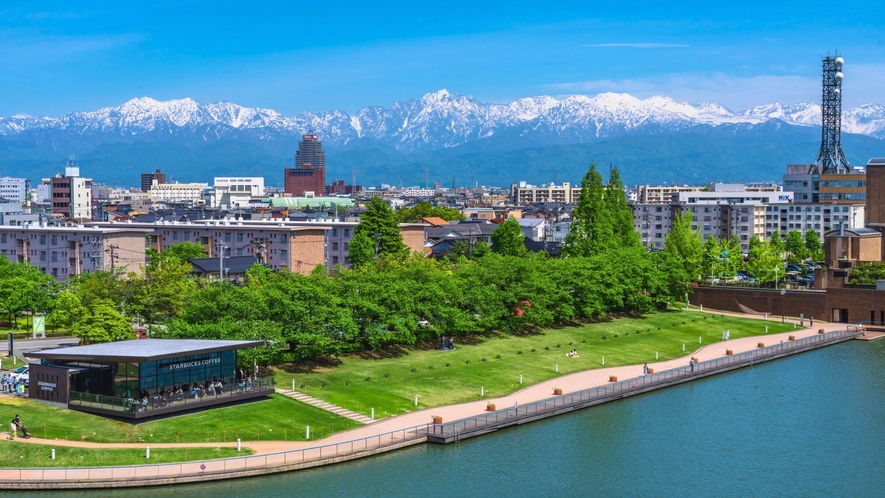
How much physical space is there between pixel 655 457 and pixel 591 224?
54667 mm

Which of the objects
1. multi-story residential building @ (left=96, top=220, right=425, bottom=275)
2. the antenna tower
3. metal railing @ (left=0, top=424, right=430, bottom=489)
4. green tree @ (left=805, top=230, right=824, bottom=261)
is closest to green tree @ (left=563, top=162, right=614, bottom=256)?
multi-story residential building @ (left=96, top=220, right=425, bottom=275)

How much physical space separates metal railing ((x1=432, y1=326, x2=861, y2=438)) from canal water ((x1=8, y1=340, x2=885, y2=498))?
710 millimetres

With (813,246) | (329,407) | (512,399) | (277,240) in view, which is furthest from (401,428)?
(813,246)

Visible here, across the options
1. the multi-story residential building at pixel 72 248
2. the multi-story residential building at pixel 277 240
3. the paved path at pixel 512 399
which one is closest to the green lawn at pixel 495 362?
the paved path at pixel 512 399

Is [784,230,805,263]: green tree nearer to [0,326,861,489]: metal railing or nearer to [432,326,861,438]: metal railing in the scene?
[432,326,861,438]: metal railing

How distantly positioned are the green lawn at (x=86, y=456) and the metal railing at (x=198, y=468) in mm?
639

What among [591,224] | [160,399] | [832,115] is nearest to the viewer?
[160,399]

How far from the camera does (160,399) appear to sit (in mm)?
49562

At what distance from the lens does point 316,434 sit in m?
50.3

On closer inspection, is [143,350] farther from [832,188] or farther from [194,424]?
[832,188]

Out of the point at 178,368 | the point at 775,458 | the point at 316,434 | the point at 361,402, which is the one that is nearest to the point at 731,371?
the point at 775,458

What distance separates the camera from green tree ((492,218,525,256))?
4444 inches

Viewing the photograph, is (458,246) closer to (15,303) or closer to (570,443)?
(15,303)

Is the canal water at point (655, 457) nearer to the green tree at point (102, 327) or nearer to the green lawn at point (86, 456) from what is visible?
the green lawn at point (86, 456)
